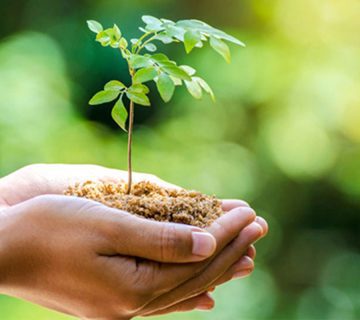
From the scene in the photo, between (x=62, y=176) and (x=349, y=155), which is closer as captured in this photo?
(x=62, y=176)

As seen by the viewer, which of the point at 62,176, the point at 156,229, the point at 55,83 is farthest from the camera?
the point at 55,83

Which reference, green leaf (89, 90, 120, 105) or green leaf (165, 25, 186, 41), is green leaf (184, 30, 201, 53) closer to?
green leaf (165, 25, 186, 41)

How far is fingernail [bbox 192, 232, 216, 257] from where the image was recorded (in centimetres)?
81

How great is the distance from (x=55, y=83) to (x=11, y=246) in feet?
4.63

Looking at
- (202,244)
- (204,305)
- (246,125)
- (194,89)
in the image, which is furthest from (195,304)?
(246,125)

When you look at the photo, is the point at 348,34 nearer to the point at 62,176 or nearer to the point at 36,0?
the point at 36,0

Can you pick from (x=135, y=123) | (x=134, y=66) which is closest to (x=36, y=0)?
(x=135, y=123)

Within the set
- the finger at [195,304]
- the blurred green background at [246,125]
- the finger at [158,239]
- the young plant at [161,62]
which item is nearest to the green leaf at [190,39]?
the young plant at [161,62]

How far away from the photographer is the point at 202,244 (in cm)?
81

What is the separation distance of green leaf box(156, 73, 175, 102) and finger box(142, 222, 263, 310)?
222 mm

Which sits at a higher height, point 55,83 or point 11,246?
point 11,246

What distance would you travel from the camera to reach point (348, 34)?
7.71 ft

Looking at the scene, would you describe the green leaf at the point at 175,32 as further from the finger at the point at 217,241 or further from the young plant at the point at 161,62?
the finger at the point at 217,241

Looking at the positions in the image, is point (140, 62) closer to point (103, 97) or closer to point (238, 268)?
point (103, 97)
